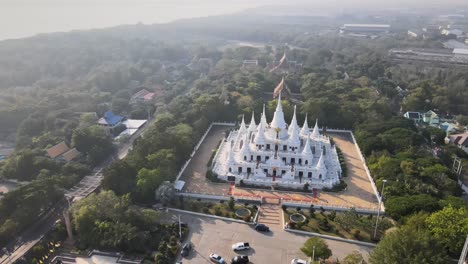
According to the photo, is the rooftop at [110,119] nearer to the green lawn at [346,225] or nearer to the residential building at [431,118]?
the green lawn at [346,225]

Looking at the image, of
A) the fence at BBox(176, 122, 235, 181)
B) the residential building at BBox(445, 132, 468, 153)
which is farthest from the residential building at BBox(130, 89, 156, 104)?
the residential building at BBox(445, 132, 468, 153)

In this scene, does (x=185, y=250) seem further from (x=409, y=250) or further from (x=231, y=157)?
(x=409, y=250)

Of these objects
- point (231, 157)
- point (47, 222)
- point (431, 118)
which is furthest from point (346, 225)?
point (431, 118)

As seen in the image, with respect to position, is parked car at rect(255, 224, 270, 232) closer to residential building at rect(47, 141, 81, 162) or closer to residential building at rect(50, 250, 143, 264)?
residential building at rect(50, 250, 143, 264)

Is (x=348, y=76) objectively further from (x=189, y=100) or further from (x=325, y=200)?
(x=325, y=200)

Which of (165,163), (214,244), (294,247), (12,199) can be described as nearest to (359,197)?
(294,247)
